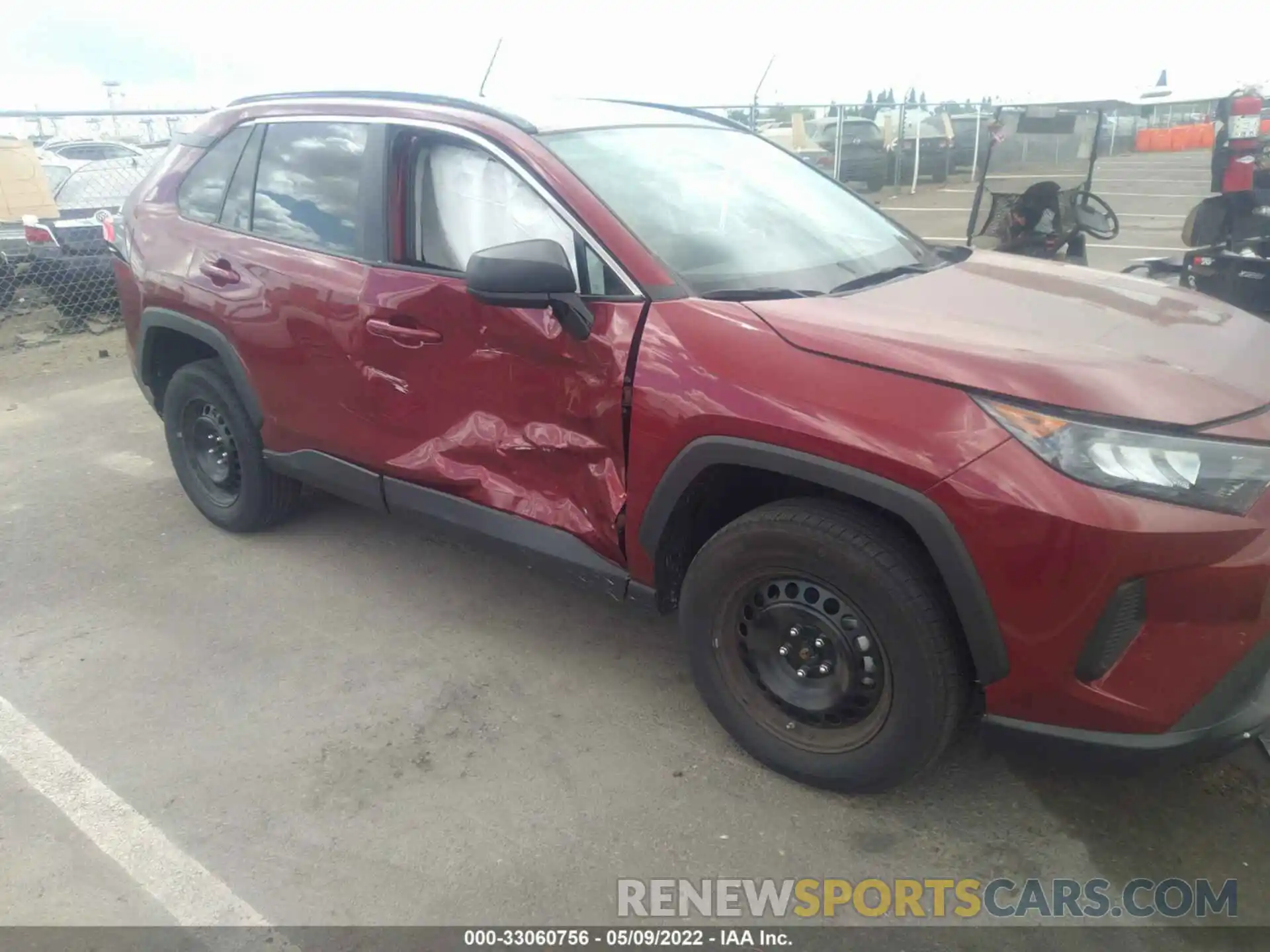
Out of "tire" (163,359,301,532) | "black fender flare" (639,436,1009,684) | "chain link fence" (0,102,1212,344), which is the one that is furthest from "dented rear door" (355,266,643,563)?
"chain link fence" (0,102,1212,344)

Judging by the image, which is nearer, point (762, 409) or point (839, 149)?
point (762, 409)

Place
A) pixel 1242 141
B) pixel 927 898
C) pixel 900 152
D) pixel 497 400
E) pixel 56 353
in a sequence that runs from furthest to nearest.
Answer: pixel 900 152
pixel 56 353
pixel 1242 141
pixel 497 400
pixel 927 898

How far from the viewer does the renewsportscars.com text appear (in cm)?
235

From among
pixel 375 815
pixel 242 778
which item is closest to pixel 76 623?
pixel 242 778

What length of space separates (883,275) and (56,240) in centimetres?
888

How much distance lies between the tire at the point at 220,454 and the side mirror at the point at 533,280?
1.81 m

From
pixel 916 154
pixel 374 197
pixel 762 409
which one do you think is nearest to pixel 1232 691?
pixel 762 409

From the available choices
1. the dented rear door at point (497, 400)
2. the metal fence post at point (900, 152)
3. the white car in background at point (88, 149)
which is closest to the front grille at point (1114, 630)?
the dented rear door at point (497, 400)

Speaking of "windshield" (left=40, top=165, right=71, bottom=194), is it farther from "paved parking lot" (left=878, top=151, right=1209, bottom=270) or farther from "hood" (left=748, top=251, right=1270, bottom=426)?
"hood" (left=748, top=251, right=1270, bottom=426)

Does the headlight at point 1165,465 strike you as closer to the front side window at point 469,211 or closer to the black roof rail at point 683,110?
the front side window at point 469,211

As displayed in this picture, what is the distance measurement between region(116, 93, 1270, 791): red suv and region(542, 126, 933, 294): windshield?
2cm

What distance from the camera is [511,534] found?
3.19 m

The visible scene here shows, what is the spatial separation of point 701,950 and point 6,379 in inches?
303

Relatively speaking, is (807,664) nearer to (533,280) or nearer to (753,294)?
(753,294)
